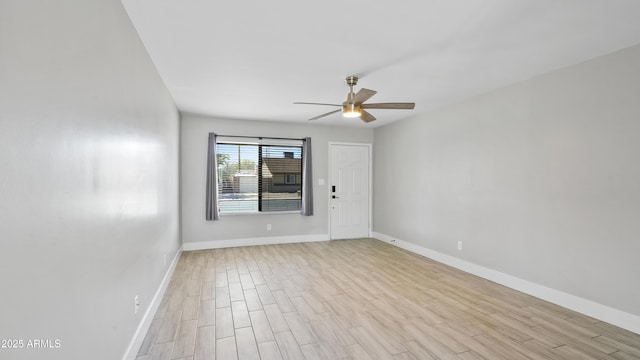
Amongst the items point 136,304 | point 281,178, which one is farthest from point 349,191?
point 136,304

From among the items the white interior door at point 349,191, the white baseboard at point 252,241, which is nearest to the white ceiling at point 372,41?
the white interior door at point 349,191

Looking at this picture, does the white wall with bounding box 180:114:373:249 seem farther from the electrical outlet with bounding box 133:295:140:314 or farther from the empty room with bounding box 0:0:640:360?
the electrical outlet with bounding box 133:295:140:314

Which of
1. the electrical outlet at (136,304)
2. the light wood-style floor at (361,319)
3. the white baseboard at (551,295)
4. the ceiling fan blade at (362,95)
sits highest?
the ceiling fan blade at (362,95)

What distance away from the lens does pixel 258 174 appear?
5957mm

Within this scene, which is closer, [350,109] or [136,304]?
[136,304]

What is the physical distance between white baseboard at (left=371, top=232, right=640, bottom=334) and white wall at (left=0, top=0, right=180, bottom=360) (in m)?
4.04

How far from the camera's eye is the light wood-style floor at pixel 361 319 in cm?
236

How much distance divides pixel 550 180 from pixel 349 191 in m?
3.83

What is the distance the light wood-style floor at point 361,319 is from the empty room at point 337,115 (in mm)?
26

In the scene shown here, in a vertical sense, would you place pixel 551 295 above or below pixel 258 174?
below

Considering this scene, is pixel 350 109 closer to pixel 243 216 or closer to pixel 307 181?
pixel 307 181

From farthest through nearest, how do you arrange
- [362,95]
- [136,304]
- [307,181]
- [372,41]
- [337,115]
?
[307,181], [337,115], [362,95], [372,41], [136,304]

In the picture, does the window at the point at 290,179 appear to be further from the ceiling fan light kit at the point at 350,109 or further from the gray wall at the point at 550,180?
the ceiling fan light kit at the point at 350,109

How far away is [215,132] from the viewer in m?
5.64
